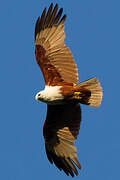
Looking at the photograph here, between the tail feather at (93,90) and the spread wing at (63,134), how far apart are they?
457 millimetres

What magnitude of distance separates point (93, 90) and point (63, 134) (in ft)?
4.70

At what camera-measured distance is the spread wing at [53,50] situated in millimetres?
11242

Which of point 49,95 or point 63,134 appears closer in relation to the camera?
point 49,95

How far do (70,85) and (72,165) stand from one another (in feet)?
6.36

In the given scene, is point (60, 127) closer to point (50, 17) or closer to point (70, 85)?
point (70, 85)

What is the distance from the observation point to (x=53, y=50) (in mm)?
11344

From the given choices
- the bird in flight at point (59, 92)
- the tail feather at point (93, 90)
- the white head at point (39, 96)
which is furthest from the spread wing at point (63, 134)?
the white head at point (39, 96)

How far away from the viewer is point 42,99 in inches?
434

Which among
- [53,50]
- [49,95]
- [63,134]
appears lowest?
[63,134]

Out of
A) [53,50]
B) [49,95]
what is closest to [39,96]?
[49,95]

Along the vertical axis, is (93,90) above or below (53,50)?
below

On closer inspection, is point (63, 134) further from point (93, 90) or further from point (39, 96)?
point (93, 90)

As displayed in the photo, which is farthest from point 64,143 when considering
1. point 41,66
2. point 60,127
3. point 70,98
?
point 41,66

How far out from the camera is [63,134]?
11656mm
